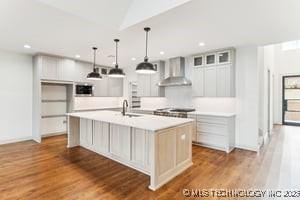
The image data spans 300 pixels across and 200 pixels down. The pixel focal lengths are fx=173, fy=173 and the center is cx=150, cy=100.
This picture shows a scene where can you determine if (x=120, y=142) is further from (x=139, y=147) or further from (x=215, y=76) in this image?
(x=215, y=76)

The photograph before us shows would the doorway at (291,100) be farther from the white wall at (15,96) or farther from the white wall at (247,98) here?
the white wall at (15,96)

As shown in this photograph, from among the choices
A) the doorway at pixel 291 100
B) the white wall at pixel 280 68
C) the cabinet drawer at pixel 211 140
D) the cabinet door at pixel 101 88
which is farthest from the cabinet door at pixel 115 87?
the doorway at pixel 291 100

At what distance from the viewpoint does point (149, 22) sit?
9.52ft

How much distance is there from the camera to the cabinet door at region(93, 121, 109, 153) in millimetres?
3846

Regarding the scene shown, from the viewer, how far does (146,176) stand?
2936 mm

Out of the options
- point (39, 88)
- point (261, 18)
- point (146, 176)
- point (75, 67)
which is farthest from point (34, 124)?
point (261, 18)

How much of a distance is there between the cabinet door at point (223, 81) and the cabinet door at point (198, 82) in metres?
0.47

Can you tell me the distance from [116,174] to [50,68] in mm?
3968

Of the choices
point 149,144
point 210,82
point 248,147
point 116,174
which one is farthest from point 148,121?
point 248,147

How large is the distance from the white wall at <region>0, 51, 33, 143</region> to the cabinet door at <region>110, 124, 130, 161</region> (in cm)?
333

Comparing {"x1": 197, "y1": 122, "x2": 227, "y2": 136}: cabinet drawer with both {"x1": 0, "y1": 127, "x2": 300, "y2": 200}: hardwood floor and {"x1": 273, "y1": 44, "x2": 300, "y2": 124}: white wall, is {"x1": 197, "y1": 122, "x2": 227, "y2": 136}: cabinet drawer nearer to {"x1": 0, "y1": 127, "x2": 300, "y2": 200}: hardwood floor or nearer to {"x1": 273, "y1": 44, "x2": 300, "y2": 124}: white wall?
{"x1": 0, "y1": 127, "x2": 300, "y2": 200}: hardwood floor

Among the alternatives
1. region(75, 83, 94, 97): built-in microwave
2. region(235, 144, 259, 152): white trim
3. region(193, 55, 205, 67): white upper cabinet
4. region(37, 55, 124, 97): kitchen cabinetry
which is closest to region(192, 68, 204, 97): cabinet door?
region(193, 55, 205, 67): white upper cabinet

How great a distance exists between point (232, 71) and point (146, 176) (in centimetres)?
334

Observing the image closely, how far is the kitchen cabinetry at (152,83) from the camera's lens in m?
6.09
